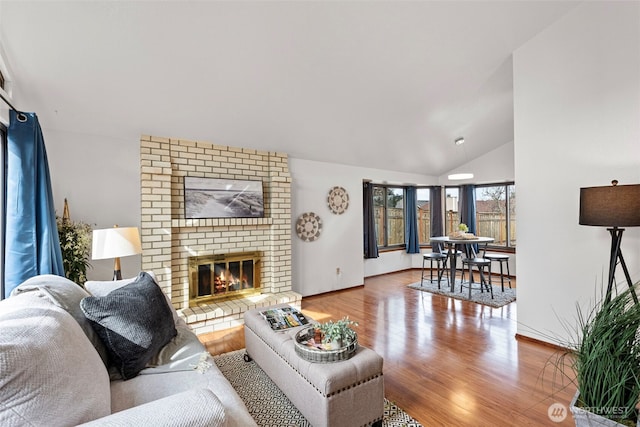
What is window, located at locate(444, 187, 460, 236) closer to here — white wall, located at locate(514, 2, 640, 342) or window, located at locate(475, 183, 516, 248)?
window, located at locate(475, 183, 516, 248)

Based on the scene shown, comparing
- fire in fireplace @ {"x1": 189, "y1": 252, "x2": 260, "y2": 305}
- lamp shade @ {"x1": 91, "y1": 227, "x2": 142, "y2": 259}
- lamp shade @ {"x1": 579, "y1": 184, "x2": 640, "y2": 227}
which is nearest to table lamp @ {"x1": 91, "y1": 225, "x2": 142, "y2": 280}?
lamp shade @ {"x1": 91, "y1": 227, "x2": 142, "y2": 259}

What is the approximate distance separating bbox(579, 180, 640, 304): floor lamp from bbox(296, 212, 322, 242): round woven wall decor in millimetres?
3326

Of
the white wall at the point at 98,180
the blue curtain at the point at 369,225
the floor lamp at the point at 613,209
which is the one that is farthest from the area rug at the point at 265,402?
the blue curtain at the point at 369,225

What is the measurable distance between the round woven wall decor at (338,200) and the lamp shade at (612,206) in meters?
3.33

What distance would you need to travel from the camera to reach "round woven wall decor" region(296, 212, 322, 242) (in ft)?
15.6

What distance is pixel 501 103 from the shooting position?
13.7 feet

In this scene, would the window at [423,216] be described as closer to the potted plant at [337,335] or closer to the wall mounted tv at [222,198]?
the wall mounted tv at [222,198]

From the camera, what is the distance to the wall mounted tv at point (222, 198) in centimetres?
372

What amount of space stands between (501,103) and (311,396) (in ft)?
14.4

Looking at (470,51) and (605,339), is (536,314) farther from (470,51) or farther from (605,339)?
(470,51)

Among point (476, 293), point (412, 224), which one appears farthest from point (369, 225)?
point (476, 293)

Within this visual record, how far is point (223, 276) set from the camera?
158 inches

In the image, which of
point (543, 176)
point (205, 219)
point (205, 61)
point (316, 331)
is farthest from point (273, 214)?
point (543, 176)

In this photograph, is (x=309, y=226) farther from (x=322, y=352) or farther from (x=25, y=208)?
(x=25, y=208)
